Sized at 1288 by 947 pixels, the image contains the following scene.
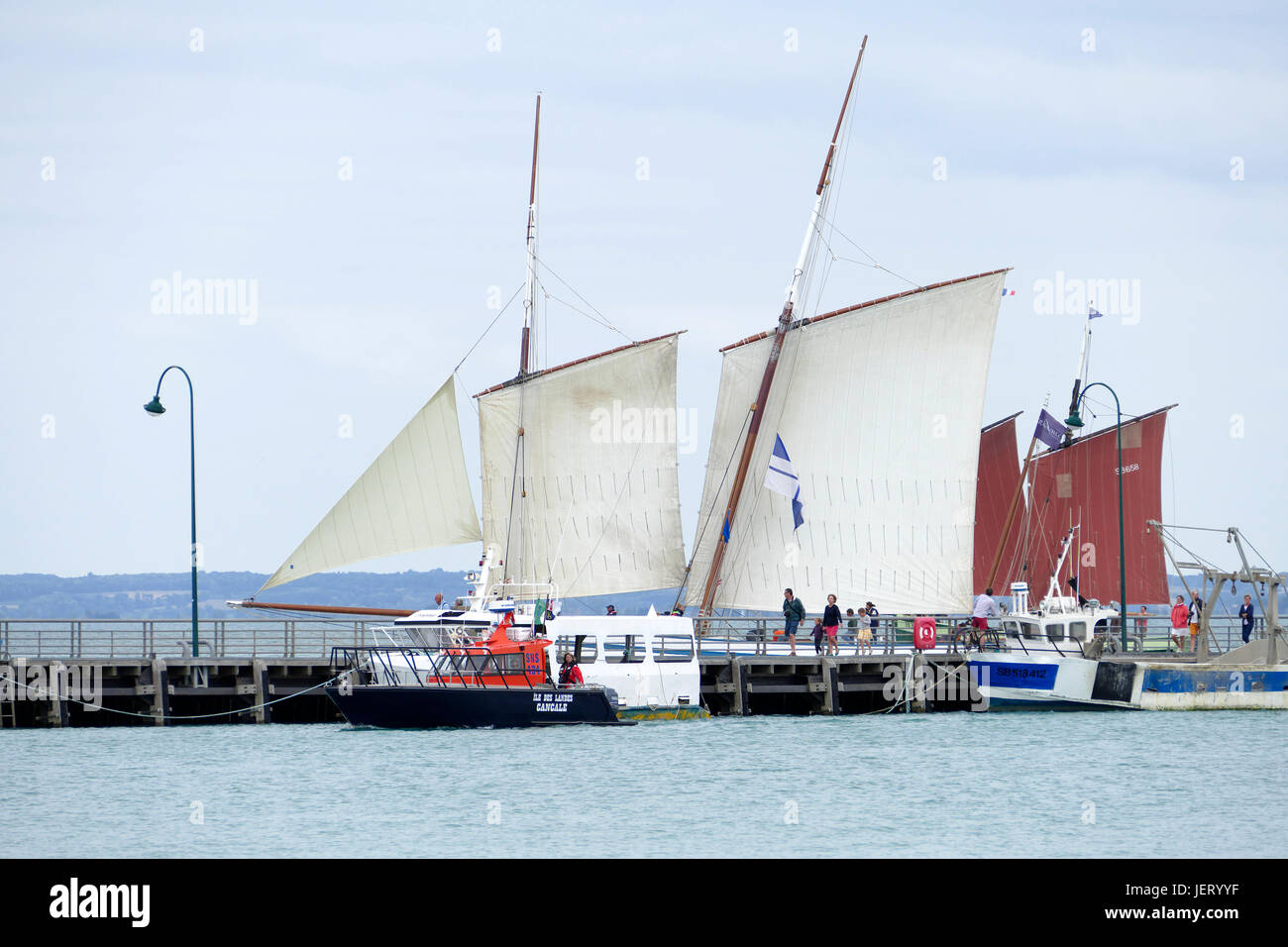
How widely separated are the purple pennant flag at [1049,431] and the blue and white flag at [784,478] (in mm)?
Answer: 15350

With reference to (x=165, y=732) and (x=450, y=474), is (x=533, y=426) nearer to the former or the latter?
(x=450, y=474)

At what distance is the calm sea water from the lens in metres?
30.3

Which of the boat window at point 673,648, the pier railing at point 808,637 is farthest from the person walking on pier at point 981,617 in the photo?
the boat window at point 673,648

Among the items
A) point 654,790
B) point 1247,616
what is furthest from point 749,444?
point 654,790

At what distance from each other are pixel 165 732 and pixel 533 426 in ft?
64.4

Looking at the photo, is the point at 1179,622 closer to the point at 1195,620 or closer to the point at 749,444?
the point at 1195,620

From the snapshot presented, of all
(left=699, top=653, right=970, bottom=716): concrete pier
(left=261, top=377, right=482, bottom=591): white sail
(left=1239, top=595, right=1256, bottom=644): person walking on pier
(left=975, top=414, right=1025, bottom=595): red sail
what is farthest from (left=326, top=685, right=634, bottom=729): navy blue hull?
(left=975, top=414, right=1025, bottom=595): red sail

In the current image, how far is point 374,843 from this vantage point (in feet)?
98.1

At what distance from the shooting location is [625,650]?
46.3 m

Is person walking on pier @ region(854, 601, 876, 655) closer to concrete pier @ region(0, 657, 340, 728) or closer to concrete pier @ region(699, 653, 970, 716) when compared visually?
concrete pier @ region(699, 653, 970, 716)

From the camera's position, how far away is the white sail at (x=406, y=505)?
54031 millimetres

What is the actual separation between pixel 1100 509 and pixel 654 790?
144 ft

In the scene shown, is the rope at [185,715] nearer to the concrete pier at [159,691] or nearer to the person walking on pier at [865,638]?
the concrete pier at [159,691]

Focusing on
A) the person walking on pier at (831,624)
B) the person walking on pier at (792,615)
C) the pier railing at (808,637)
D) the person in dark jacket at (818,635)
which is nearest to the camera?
the person walking on pier at (792,615)
